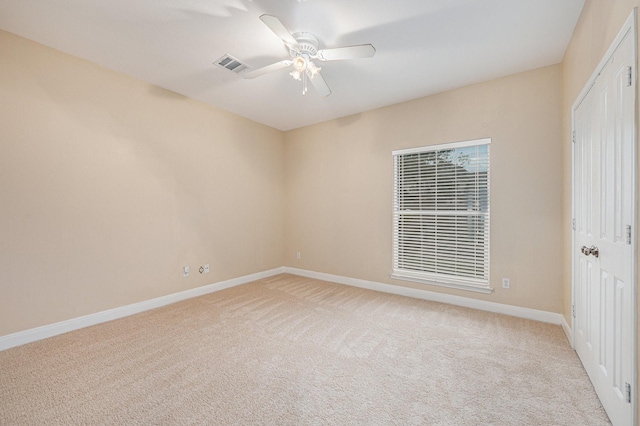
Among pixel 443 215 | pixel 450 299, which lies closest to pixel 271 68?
pixel 443 215

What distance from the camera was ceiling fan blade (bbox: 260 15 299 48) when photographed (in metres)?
1.88

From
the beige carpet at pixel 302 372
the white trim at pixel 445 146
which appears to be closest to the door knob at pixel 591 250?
the beige carpet at pixel 302 372

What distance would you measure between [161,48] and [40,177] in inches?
67.4

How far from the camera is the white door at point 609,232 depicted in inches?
52.1

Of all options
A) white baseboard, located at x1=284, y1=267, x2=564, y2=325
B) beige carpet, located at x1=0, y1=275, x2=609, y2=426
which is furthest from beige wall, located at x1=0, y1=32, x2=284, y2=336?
white baseboard, located at x1=284, y1=267, x2=564, y2=325

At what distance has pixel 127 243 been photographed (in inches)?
125

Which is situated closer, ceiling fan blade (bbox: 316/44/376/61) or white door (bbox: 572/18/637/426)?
white door (bbox: 572/18/637/426)

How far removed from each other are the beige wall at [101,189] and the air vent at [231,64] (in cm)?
114

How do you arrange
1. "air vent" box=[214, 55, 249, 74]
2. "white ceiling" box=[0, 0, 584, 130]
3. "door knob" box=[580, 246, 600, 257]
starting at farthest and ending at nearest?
"air vent" box=[214, 55, 249, 74] → "white ceiling" box=[0, 0, 584, 130] → "door knob" box=[580, 246, 600, 257]

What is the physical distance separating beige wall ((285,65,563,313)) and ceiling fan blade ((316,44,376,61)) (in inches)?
71.5

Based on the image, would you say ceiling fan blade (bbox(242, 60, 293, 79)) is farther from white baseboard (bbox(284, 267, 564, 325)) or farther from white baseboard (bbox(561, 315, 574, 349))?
white baseboard (bbox(561, 315, 574, 349))

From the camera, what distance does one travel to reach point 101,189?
296 cm

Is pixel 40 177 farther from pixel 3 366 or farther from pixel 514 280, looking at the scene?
pixel 514 280

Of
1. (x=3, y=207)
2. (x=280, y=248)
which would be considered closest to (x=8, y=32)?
(x=3, y=207)
